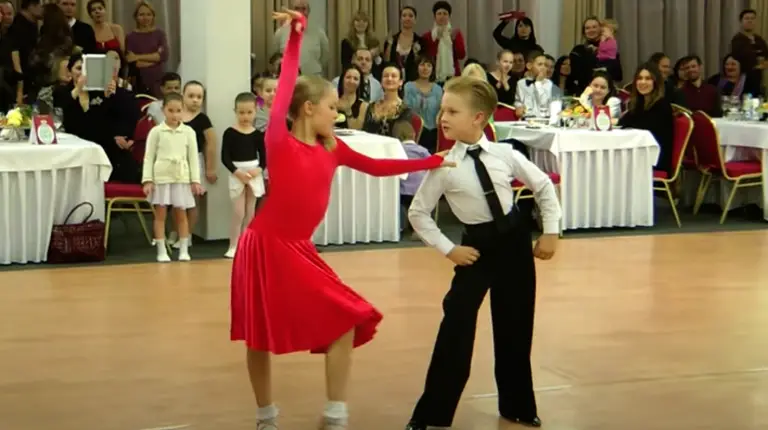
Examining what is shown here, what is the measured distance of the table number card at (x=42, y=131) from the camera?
7.95 m

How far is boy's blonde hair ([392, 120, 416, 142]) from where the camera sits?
30.4 feet

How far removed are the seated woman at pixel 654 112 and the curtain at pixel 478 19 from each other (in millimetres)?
4152

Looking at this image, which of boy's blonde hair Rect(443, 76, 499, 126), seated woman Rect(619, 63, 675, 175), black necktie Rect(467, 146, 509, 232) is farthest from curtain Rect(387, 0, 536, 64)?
black necktie Rect(467, 146, 509, 232)

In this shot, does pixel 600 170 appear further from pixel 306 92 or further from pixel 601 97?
pixel 306 92

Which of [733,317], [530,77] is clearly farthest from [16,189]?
[530,77]

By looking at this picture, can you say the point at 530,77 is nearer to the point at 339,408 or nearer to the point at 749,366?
the point at 749,366

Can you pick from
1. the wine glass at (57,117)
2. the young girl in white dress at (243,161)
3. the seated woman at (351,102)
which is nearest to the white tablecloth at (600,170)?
the seated woman at (351,102)

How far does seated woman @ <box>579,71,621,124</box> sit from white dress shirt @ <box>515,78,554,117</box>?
3.08 ft

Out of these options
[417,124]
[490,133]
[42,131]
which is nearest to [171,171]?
[42,131]

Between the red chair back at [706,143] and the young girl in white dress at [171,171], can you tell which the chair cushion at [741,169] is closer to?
the red chair back at [706,143]

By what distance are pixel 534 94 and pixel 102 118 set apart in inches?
157

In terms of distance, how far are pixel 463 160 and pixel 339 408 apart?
3.01 feet

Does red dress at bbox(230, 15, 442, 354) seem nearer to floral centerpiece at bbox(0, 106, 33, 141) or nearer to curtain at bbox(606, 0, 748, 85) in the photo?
floral centerpiece at bbox(0, 106, 33, 141)

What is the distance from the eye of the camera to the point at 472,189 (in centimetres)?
408
